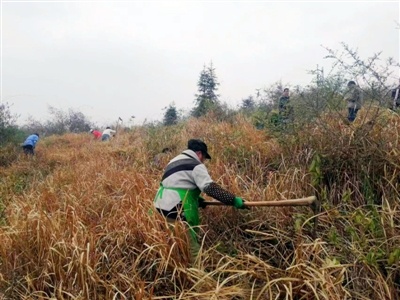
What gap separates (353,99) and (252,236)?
2370 mm

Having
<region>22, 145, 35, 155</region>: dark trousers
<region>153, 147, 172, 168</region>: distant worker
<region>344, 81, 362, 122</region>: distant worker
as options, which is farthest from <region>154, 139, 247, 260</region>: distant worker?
<region>22, 145, 35, 155</region>: dark trousers

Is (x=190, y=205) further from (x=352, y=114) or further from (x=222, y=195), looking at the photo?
(x=352, y=114)

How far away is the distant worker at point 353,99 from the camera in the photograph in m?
4.54

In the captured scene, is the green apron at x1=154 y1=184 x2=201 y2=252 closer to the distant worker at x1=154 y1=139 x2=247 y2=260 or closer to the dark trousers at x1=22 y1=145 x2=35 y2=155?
the distant worker at x1=154 y1=139 x2=247 y2=260

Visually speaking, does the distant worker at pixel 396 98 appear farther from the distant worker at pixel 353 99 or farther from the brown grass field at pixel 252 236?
the distant worker at pixel 353 99

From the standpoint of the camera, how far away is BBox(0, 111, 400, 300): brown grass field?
2.81 m

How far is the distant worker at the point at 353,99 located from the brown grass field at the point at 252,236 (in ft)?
0.70

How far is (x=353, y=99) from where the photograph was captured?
476cm

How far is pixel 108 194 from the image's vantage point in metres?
5.25

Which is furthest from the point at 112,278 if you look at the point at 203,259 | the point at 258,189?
the point at 258,189

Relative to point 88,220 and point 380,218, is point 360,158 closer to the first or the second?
point 380,218

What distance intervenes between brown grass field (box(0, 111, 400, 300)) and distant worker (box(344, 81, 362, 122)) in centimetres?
21

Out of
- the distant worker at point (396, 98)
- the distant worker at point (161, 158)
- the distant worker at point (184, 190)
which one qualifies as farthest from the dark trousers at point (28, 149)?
the distant worker at point (396, 98)

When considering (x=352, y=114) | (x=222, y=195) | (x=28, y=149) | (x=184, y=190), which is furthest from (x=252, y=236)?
(x=28, y=149)
